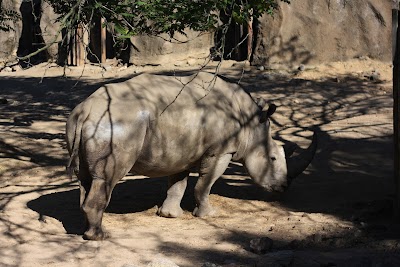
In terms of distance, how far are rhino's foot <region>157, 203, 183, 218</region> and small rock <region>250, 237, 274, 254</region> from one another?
5.13ft

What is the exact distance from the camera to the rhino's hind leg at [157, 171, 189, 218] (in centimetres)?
774

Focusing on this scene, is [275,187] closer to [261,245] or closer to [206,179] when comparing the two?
[206,179]

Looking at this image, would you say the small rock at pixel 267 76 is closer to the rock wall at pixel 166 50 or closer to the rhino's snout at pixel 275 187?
the rock wall at pixel 166 50

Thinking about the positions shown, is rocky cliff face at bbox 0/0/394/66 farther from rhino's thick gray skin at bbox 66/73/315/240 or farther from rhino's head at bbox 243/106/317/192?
rhino's head at bbox 243/106/317/192

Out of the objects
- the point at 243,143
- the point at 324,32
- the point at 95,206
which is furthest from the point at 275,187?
the point at 324,32

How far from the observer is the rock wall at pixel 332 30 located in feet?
51.1

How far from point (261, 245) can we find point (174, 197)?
1.79m

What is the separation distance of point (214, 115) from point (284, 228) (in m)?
1.32

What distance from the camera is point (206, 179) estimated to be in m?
7.72

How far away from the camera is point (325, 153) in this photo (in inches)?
394

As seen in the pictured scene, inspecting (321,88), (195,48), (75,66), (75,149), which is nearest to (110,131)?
(75,149)

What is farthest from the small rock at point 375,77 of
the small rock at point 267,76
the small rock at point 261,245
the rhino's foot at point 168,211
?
the small rock at point 261,245

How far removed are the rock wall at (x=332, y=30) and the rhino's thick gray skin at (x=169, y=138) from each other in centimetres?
766

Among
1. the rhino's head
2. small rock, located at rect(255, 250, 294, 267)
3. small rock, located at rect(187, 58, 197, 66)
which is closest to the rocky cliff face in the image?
small rock, located at rect(187, 58, 197, 66)
